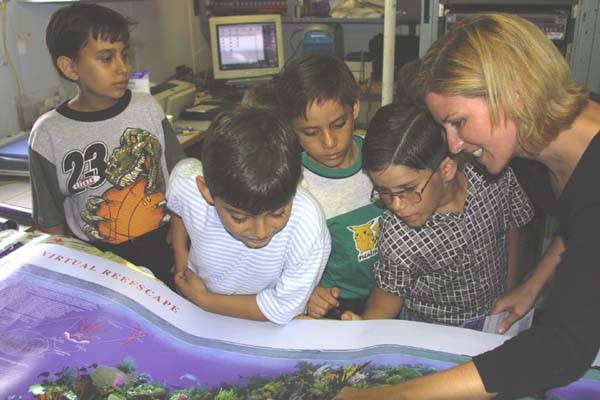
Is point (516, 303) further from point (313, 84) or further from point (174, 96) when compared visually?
point (174, 96)

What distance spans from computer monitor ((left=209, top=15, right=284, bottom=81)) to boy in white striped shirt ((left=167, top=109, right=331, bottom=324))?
1.92m

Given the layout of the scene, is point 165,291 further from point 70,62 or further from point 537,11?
point 537,11

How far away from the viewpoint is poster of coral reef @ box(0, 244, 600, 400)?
0.84 m

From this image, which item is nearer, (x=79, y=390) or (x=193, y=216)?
(x=79, y=390)

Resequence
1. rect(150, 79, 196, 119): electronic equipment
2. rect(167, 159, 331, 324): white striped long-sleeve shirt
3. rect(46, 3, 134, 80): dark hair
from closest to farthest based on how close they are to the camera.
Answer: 1. rect(167, 159, 331, 324): white striped long-sleeve shirt
2. rect(46, 3, 134, 80): dark hair
3. rect(150, 79, 196, 119): electronic equipment

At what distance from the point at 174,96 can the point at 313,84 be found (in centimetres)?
151

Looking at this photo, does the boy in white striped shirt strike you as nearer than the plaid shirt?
Yes

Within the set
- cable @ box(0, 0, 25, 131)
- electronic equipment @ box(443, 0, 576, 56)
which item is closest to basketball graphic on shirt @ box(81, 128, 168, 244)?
cable @ box(0, 0, 25, 131)

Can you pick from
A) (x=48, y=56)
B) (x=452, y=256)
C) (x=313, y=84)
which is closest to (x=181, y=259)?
(x=313, y=84)

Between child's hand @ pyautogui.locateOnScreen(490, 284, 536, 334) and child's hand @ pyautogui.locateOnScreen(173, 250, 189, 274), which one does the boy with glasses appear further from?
child's hand @ pyautogui.locateOnScreen(173, 250, 189, 274)

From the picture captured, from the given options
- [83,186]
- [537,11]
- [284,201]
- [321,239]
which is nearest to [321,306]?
[321,239]

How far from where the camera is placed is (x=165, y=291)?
1.02m

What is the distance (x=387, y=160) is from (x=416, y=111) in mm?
112

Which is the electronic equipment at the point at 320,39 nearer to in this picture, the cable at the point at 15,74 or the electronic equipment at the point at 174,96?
the electronic equipment at the point at 174,96
